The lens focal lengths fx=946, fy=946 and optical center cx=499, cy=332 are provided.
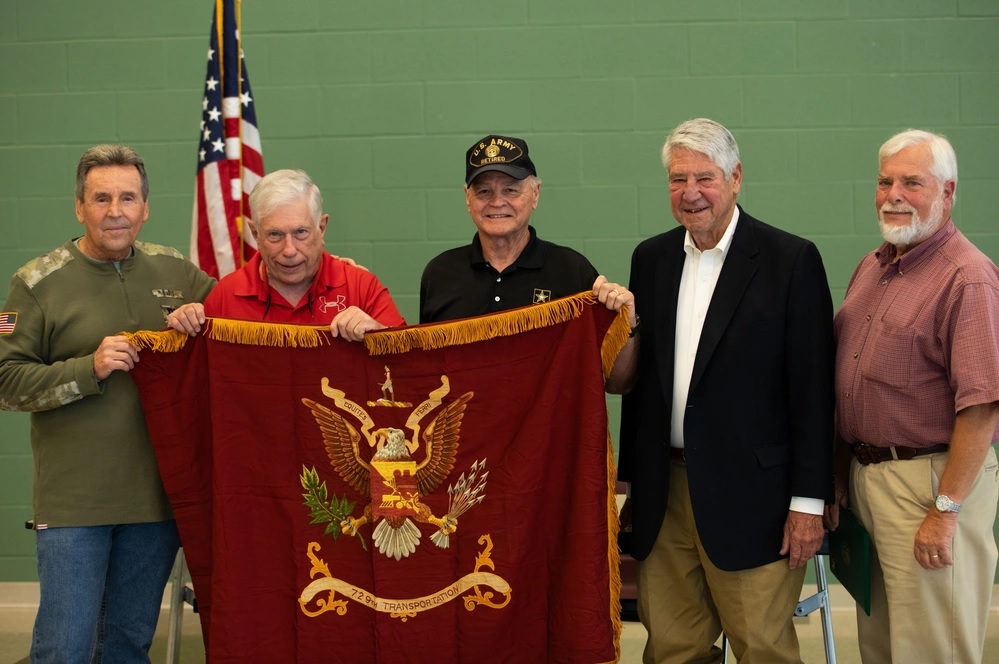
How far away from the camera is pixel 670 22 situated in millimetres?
4059

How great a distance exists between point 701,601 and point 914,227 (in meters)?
1.18

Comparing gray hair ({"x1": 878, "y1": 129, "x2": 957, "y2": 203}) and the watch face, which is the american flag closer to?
gray hair ({"x1": 878, "y1": 129, "x2": 957, "y2": 203})

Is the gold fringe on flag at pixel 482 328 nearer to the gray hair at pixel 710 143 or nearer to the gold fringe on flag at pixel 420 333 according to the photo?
the gold fringe on flag at pixel 420 333

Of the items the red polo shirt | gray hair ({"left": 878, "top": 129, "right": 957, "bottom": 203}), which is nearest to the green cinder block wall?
the red polo shirt

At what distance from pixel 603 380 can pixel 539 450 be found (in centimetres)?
26

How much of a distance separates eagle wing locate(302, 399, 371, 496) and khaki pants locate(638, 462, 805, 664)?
0.84 meters

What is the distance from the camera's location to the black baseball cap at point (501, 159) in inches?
108

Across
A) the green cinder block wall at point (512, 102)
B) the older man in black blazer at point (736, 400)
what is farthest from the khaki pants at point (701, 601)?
the green cinder block wall at point (512, 102)

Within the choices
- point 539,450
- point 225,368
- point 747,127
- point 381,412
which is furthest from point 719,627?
point 747,127

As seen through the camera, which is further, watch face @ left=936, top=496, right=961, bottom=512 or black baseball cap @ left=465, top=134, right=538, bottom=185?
black baseball cap @ left=465, top=134, right=538, bottom=185

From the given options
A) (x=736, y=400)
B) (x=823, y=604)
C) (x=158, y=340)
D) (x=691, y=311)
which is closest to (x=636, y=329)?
(x=691, y=311)

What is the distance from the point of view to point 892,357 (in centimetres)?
244

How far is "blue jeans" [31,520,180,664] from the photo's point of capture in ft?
8.43

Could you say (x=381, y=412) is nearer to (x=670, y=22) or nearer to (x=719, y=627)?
(x=719, y=627)
